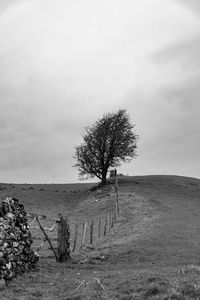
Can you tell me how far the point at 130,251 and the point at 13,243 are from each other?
11695 mm

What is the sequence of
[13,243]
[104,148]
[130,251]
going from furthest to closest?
[104,148] → [130,251] → [13,243]

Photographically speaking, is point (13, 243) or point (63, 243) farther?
point (63, 243)

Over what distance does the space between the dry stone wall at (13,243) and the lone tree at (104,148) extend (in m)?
60.9

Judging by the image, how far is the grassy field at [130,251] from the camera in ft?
51.9

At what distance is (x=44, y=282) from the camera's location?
19.3m

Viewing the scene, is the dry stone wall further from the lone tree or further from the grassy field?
the lone tree

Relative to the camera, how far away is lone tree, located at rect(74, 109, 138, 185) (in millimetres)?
84312

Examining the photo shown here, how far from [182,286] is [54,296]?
4.24 metres

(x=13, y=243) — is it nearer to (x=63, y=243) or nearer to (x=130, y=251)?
(x=63, y=243)

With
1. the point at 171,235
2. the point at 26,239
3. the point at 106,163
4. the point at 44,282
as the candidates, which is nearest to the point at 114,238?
the point at 171,235

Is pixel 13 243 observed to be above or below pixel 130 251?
above

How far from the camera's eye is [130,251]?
31.3 m

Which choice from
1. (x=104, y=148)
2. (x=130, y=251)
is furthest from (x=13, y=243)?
(x=104, y=148)

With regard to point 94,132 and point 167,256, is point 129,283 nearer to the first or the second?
point 167,256
